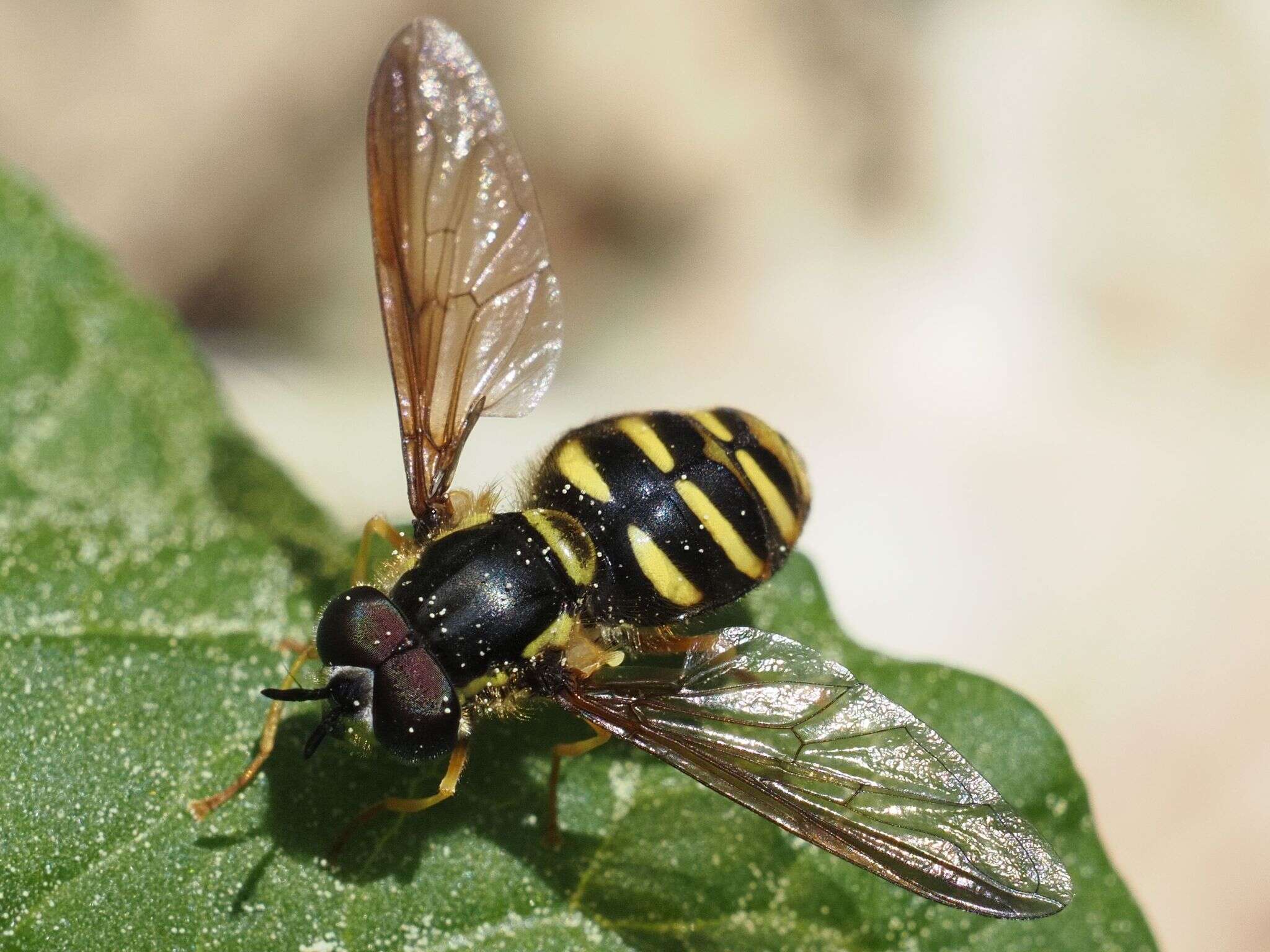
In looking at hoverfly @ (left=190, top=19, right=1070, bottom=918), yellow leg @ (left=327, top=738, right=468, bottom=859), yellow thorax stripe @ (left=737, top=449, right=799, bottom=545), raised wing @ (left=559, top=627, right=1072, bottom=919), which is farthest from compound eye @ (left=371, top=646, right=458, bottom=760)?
yellow thorax stripe @ (left=737, top=449, right=799, bottom=545)

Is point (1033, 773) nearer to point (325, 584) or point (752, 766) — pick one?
point (752, 766)

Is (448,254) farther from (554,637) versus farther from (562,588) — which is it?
(554,637)

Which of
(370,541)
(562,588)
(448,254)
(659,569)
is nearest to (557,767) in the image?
(562,588)

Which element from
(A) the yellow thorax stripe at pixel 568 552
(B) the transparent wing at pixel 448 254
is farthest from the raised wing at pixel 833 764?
(B) the transparent wing at pixel 448 254

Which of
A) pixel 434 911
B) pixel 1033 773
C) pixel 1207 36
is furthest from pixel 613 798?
pixel 1207 36

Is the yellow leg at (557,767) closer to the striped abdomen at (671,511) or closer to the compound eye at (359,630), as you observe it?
the striped abdomen at (671,511)
